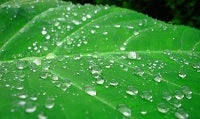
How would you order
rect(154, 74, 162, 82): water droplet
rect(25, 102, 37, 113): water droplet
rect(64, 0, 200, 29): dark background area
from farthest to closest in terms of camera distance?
rect(64, 0, 200, 29): dark background area < rect(154, 74, 162, 82): water droplet < rect(25, 102, 37, 113): water droplet

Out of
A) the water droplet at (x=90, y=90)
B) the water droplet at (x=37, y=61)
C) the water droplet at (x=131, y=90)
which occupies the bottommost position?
the water droplet at (x=131, y=90)

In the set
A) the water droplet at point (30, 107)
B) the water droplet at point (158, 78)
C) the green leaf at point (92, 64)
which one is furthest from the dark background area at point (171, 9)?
the water droplet at point (30, 107)

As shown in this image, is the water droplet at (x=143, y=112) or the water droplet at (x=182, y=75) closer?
the water droplet at (x=143, y=112)

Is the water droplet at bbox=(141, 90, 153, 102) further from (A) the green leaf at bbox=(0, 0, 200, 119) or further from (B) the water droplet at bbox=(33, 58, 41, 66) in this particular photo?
(B) the water droplet at bbox=(33, 58, 41, 66)

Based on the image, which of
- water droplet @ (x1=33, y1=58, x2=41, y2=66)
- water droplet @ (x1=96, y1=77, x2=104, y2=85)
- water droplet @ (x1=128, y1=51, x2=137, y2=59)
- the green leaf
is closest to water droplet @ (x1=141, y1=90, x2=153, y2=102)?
the green leaf

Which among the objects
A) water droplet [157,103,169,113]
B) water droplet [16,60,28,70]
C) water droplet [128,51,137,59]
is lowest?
water droplet [157,103,169,113]

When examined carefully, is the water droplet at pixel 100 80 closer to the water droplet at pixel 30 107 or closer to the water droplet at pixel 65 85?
the water droplet at pixel 65 85

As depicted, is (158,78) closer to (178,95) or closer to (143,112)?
(178,95)
